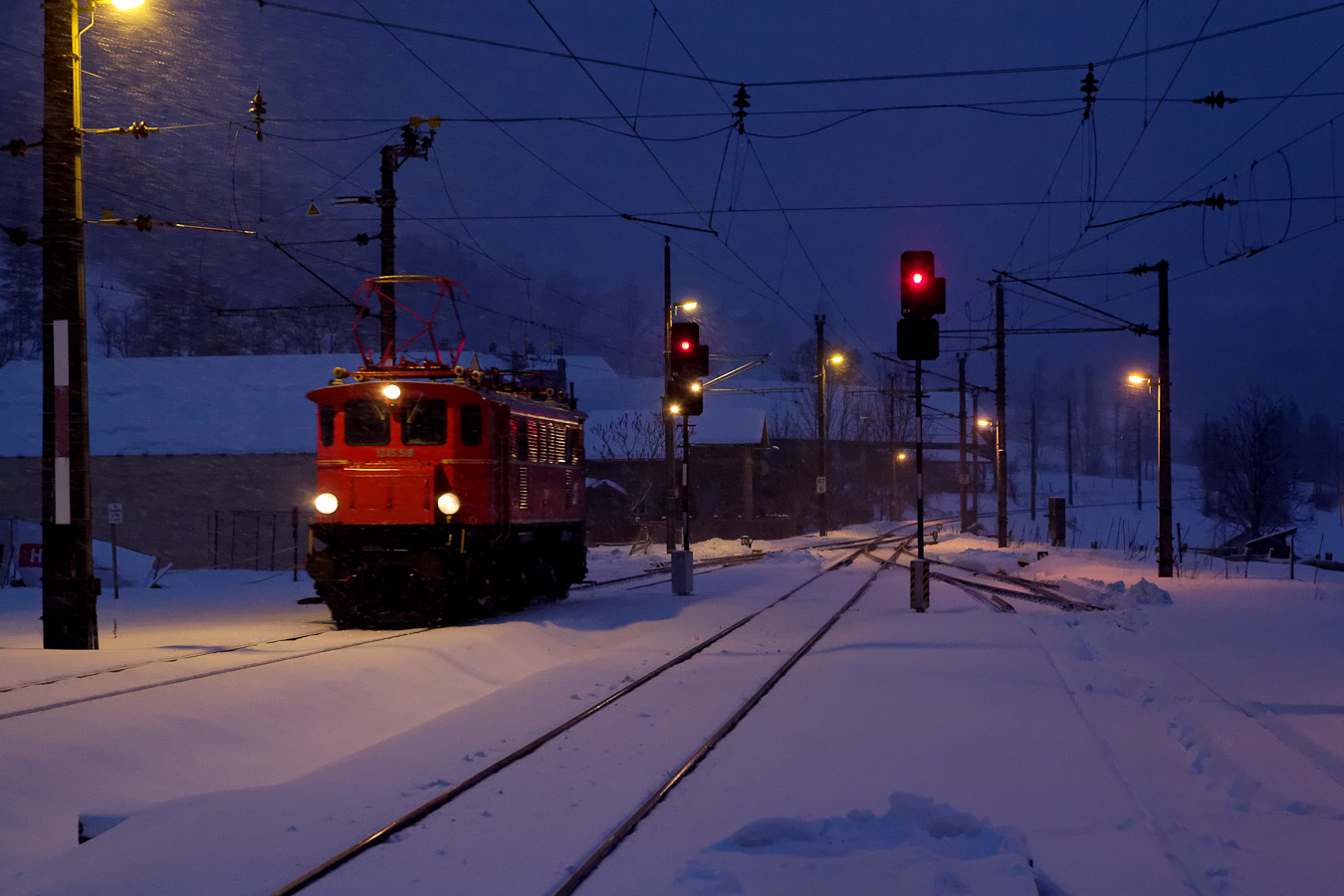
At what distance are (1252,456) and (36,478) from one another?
5656cm

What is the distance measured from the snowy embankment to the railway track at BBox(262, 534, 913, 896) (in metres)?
0.16

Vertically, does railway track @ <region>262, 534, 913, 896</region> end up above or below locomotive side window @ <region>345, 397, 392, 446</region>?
below

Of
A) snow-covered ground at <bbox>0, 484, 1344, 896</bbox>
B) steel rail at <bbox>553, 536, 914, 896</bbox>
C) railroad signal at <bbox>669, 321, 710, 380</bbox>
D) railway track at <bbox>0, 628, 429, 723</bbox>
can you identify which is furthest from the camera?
railroad signal at <bbox>669, 321, 710, 380</bbox>

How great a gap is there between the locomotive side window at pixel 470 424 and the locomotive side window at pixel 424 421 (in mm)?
260

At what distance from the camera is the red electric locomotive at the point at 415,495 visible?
17250mm

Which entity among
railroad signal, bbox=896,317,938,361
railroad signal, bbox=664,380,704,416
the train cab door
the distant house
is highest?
railroad signal, bbox=896,317,938,361

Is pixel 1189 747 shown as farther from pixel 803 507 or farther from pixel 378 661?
pixel 803 507

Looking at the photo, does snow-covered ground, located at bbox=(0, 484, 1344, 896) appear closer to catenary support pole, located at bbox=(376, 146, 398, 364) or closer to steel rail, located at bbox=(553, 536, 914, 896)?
steel rail, located at bbox=(553, 536, 914, 896)

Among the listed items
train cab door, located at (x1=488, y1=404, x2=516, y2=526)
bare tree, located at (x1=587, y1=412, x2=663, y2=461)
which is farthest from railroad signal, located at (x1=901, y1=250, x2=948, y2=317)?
bare tree, located at (x1=587, y1=412, x2=663, y2=461)

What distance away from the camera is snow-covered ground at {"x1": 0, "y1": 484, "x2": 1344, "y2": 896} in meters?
6.13

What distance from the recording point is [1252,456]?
60844 mm

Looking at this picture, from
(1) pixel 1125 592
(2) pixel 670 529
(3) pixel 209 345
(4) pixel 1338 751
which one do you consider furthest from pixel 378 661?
(3) pixel 209 345

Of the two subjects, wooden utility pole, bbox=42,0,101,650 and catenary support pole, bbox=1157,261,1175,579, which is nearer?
wooden utility pole, bbox=42,0,101,650

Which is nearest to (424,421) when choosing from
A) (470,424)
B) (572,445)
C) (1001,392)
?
(470,424)
